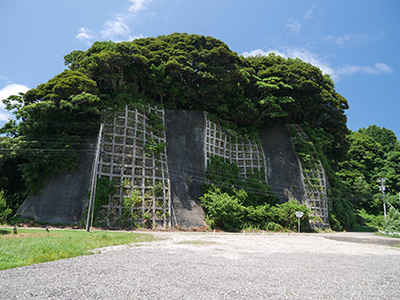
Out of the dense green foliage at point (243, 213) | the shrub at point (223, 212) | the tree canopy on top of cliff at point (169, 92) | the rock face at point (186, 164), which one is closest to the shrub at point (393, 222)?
the dense green foliage at point (243, 213)

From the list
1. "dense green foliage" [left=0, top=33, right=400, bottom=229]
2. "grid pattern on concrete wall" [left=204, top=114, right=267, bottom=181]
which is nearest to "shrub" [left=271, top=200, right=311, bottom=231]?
"dense green foliage" [left=0, top=33, right=400, bottom=229]

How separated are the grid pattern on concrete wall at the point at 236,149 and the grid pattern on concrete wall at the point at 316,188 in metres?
5.05

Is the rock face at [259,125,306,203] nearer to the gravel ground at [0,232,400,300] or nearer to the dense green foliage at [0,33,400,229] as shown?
the dense green foliage at [0,33,400,229]

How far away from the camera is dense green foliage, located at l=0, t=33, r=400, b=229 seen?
62.1 ft

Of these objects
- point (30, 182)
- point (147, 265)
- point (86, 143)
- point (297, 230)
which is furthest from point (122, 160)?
point (297, 230)

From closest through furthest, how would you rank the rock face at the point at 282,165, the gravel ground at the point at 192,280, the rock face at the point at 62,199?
1. the gravel ground at the point at 192,280
2. the rock face at the point at 62,199
3. the rock face at the point at 282,165

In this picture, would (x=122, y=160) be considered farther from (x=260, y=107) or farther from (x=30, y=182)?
(x=260, y=107)

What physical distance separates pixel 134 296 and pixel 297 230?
22599 millimetres

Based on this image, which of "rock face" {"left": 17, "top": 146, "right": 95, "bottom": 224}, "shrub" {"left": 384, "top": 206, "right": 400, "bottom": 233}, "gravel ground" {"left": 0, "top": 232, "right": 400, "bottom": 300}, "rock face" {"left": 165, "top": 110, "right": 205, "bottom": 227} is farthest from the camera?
"shrub" {"left": 384, "top": 206, "right": 400, "bottom": 233}

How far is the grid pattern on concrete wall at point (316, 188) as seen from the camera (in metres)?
27.1

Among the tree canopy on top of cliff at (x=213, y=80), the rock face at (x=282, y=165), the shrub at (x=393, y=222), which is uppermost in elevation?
the tree canopy on top of cliff at (x=213, y=80)

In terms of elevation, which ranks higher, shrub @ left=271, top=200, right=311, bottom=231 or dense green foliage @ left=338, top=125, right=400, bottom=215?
dense green foliage @ left=338, top=125, right=400, bottom=215

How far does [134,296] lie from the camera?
4289 millimetres

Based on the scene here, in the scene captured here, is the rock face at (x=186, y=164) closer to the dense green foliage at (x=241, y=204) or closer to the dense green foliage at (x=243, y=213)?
the dense green foliage at (x=241, y=204)
